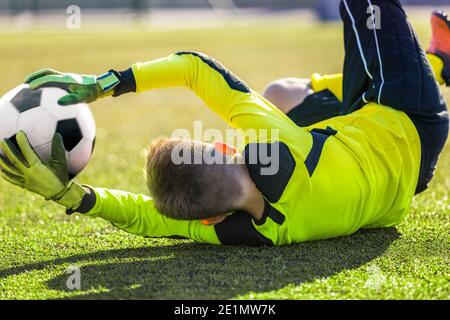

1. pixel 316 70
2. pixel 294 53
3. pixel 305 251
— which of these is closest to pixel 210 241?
pixel 305 251

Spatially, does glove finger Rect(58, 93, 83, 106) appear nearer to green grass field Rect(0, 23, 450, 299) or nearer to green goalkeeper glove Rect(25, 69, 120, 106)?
green goalkeeper glove Rect(25, 69, 120, 106)

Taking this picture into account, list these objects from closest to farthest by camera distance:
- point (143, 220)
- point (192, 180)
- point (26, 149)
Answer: point (192, 180), point (26, 149), point (143, 220)

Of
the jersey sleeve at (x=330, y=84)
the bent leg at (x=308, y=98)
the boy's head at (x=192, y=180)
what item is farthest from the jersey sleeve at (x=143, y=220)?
the jersey sleeve at (x=330, y=84)

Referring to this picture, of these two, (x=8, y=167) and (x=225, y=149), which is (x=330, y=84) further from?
(x=8, y=167)

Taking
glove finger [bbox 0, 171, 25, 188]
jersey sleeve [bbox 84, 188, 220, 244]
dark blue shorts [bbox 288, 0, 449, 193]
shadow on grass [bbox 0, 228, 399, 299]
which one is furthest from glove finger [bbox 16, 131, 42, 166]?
dark blue shorts [bbox 288, 0, 449, 193]

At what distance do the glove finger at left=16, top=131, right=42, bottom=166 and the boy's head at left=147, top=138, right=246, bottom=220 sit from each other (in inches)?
20.1

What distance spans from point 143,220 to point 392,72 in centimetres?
150

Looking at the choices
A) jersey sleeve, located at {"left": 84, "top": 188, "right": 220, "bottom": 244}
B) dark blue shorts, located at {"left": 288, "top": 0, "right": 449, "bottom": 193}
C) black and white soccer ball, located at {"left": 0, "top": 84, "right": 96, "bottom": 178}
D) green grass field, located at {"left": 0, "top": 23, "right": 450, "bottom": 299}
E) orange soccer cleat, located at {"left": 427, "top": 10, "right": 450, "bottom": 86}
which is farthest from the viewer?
orange soccer cleat, located at {"left": 427, "top": 10, "right": 450, "bottom": 86}

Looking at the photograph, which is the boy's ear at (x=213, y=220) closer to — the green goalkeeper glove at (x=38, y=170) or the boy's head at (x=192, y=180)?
the boy's head at (x=192, y=180)

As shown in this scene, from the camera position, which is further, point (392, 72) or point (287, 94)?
point (287, 94)

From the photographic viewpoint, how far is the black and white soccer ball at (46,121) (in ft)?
11.2

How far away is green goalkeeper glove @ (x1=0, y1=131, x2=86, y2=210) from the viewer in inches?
128

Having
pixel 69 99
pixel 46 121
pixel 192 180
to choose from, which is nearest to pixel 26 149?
pixel 46 121

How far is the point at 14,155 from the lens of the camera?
329cm
